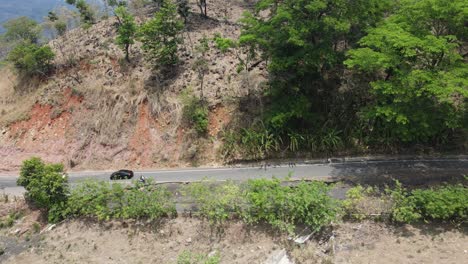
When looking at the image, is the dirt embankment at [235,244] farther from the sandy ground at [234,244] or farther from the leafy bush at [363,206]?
the leafy bush at [363,206]

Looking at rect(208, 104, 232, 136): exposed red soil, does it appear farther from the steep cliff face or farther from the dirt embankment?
the dirt embankment

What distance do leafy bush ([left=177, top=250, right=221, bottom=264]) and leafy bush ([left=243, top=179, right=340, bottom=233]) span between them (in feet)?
10.7

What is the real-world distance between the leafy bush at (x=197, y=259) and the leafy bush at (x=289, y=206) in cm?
326

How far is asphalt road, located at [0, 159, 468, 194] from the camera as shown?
25266 millimetres

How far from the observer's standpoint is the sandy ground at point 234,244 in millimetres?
18906

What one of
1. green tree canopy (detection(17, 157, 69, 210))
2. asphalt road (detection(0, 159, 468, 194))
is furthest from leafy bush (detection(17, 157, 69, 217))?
asphalt road (detection(0, 159, 468, 194))

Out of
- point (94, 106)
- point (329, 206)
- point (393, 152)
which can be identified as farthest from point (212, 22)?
point (329, 206)

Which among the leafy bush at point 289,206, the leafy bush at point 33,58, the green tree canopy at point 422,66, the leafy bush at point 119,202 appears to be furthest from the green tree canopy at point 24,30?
the green tree canopy at point 422,66

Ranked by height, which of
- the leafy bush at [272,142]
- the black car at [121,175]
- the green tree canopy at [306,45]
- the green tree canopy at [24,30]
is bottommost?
the black car at [121,175]

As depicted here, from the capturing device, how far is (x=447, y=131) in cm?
2795

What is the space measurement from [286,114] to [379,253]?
12.8m

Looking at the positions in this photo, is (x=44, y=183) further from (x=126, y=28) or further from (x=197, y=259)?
(x=126, y=28)

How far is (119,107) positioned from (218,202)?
59.1 feet

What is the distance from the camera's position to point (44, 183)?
24453 millimetres
